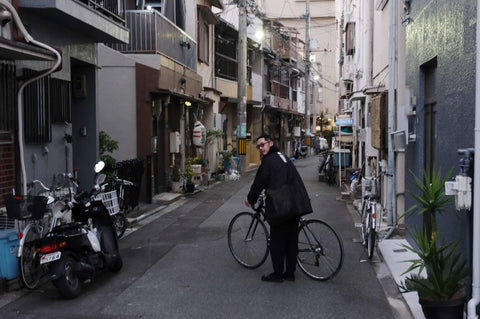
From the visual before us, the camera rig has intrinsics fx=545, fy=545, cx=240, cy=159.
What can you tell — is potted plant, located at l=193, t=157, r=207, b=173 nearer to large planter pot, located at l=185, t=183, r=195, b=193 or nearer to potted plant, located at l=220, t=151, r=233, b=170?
large planter pot, located at l=185, t=183, r=195, b=193

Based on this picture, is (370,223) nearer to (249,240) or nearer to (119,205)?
(249,240)

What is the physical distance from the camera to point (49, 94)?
377 inches

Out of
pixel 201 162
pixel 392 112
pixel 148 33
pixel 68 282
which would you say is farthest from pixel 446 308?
pixel 201 162

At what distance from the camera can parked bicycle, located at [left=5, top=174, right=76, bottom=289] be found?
6.69 metres

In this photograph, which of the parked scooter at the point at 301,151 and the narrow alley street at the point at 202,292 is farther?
the parked scooter at the point at 301,151

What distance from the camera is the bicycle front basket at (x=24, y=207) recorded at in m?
6.66

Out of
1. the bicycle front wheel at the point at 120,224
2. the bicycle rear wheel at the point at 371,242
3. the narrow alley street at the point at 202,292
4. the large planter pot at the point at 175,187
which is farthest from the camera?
the large planter pot at the point at 175,187

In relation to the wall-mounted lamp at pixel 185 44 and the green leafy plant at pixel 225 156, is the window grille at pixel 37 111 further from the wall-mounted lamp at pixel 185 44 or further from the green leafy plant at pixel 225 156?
the green leafy plant at pixel 225 156

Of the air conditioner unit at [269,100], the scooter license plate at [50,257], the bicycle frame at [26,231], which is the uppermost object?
the air conditioner unit at [269,100]

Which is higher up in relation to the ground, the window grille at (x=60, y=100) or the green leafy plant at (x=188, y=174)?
the window grille at (x=60, y=100)

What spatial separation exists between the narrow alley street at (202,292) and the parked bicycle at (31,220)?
0.26m

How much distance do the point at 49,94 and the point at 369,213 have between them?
5850 mm

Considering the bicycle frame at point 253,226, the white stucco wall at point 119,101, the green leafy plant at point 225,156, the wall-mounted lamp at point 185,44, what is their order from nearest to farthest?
the bicycle frame at point 253,226 < the white stucco wall at point 119,101 < the wall-mounted lamp at point 185,44 < the green leafy plant at point 225,156

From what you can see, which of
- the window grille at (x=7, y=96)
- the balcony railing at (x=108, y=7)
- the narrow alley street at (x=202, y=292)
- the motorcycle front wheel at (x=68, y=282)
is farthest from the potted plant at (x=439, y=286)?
the balcony railing at (x=108, y=7)
